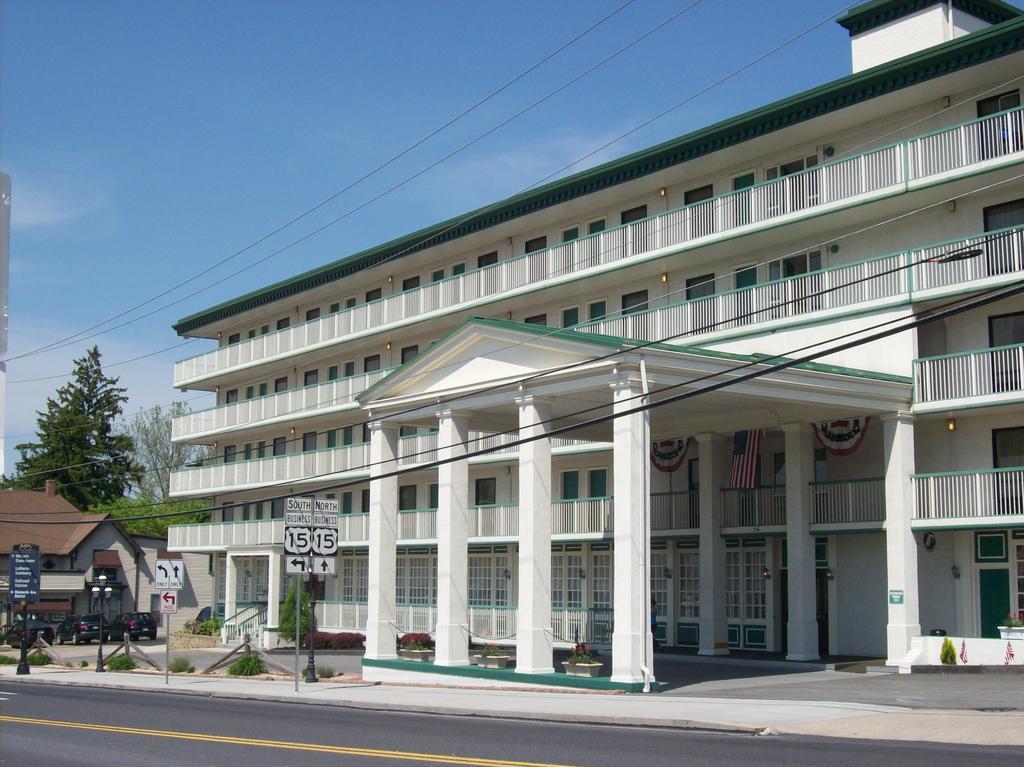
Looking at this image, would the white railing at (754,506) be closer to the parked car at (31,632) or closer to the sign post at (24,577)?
the sign post at (24,577)

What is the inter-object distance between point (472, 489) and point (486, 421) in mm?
15959

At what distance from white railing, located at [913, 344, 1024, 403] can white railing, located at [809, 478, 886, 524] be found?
282cm

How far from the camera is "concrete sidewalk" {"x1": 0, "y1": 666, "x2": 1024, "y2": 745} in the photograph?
54.9 feet

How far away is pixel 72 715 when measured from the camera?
74.8 feet

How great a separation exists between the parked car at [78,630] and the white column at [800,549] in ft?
131

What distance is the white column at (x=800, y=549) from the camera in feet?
102

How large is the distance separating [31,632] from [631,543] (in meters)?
41.4

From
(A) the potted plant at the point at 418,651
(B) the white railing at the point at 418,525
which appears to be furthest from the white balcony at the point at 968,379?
(B) the white railing at the point at 418,525

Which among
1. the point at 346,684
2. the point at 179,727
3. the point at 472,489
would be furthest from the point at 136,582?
the point at 179,727

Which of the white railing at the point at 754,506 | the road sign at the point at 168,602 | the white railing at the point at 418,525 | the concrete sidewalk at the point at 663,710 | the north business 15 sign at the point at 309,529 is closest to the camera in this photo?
the concrete sidewalk at the point at 663,710

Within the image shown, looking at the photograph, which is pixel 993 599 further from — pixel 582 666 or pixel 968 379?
pixel 582 666

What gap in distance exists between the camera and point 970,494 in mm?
28562

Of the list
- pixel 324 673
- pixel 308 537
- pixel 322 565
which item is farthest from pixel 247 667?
pixel 308 537

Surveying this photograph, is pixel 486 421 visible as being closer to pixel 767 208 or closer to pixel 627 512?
pixel 627 512
